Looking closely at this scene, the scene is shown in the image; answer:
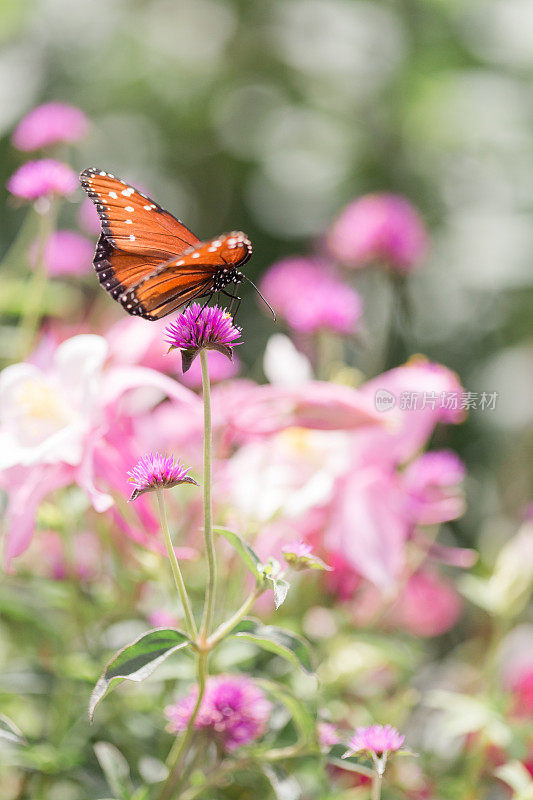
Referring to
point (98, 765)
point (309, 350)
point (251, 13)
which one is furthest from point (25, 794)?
point (251, 13)

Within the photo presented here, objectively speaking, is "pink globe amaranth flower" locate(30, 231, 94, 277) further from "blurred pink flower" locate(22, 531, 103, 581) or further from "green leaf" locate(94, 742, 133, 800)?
"green leaf" locate(94, 742, 133, 800)

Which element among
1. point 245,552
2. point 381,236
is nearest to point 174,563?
point 245,552

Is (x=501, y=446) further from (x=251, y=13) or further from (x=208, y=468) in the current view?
(x=208, y=468)

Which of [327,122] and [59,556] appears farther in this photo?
[327,122]

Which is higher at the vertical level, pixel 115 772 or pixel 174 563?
pixel 174 563

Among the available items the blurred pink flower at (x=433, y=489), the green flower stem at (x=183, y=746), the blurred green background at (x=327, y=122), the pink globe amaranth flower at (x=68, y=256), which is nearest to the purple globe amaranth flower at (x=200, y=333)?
the green flower stem at (x=183, y=746)

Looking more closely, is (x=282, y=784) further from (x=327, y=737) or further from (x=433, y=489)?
(x=433, y=489)
